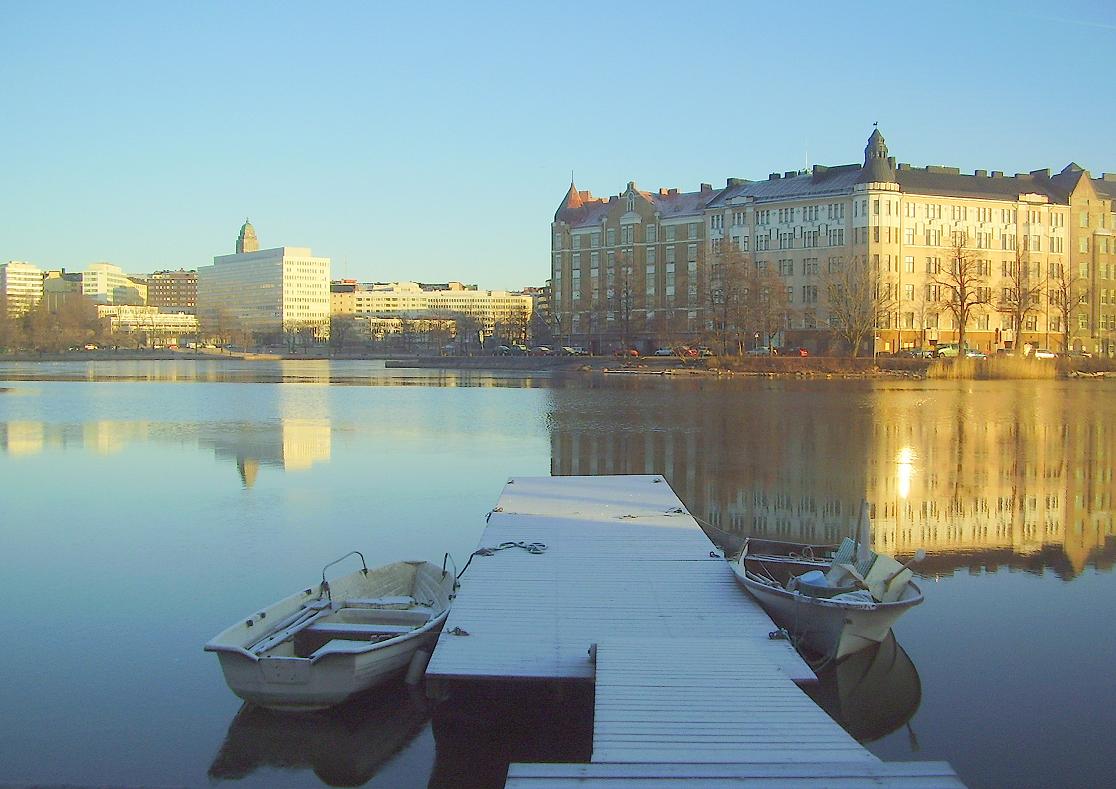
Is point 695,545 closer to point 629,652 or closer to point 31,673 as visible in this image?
point 629,652

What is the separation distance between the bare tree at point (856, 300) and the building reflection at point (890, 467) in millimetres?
28793

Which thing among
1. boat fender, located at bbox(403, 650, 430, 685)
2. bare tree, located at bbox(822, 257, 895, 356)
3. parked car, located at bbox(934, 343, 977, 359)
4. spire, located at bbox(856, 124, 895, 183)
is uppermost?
spire, located at bbox(856, 124, 895, 183)

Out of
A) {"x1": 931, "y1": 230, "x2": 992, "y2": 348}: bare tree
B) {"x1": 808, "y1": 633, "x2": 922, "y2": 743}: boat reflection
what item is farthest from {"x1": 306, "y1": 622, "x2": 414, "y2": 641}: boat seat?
{"x1": 931, "y1": 230, "x2": 992, "y2": 348}: bare tree

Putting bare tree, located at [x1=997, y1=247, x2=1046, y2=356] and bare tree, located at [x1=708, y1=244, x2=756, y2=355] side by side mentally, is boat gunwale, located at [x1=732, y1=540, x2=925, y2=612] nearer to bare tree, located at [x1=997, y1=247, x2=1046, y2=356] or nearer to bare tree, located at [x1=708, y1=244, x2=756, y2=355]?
bare tree, located at [x1=708, y1=244, x2=756, y2=355]

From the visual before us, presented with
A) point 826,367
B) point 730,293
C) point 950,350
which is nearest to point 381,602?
point 826,367

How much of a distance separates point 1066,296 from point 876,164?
1955cm

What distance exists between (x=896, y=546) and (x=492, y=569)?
7.93 meters

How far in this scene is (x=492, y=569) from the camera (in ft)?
47.5

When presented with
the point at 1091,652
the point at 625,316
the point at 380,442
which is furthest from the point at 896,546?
the point at 625,316

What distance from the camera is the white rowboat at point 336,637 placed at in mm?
10836

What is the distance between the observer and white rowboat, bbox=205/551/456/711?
35.6 feet

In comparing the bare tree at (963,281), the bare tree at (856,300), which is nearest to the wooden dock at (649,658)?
the bare tree at (856,300)

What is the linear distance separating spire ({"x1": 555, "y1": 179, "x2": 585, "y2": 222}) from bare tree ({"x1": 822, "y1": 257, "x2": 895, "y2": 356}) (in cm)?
3704

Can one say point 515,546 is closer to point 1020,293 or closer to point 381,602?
point 381,602
